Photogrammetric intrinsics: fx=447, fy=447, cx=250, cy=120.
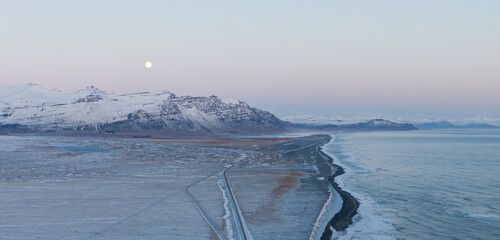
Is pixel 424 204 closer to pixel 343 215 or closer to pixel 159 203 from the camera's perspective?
pixel 343 215

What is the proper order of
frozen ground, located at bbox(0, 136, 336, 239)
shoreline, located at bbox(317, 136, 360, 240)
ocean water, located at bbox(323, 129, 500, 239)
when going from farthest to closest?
1. ocean water, located at bbox(323, 129, 500, 239)
2. shoreline, located at bbox(317, 136, 360, 240)
3. frozen ground, located at bbox(0, 136, 336, 239)

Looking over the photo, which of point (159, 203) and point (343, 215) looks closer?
point (343, 215)

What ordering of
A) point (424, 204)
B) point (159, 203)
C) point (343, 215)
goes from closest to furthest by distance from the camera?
1. point (343, 215)
2. point (159, 203)
3. point (424, 204)

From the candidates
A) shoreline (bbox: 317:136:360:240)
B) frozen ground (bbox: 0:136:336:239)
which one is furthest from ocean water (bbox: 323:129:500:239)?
frozen ground (bbox: 0:136:336:239)

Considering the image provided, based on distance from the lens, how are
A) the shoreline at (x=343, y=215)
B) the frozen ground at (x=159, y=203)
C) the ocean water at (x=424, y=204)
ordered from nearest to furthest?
the frozen ground at (x=159, y=203)
the shoreline at (x=343, y=215)
the ocean water at (x=424, y=204)

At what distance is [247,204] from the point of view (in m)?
27.2

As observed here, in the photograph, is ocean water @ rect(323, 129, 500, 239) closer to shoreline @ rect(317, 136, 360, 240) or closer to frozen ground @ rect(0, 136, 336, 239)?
shoreline @ rect(317, 136, 360, 240)

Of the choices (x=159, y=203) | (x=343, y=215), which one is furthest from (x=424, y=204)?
(x=159, y=203)

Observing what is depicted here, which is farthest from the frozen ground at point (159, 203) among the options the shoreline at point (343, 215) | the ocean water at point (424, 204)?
the ocean water at point (424, 204)

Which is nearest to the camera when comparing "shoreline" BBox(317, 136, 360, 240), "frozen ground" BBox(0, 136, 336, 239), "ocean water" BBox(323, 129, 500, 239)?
"frozen ground" BBox(0, 136, 336, 239)

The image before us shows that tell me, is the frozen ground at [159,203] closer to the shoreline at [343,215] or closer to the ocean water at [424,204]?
the shoreline at [343,215]

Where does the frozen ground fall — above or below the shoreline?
above

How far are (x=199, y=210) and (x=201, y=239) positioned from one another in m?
6.08

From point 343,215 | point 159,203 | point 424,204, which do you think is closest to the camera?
point 343,215
